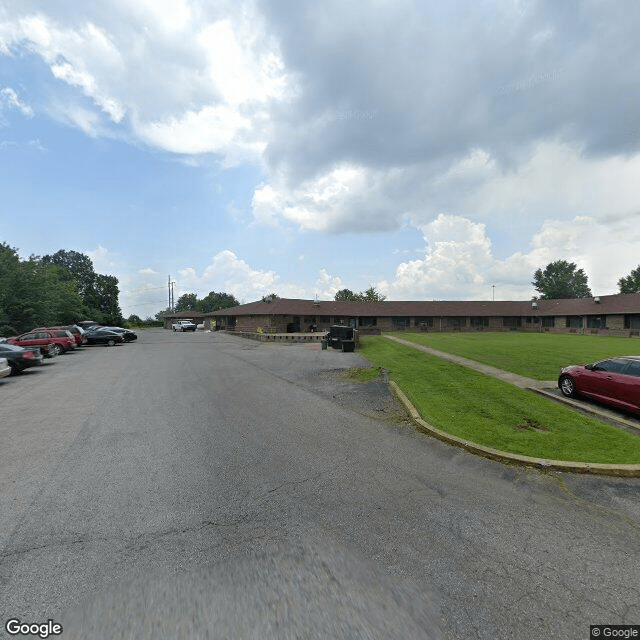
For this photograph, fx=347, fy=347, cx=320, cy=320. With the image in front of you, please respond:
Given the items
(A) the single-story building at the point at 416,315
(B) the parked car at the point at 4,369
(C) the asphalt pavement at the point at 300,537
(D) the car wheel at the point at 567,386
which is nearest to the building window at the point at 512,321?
(A) the single-story building at the point at 416,315

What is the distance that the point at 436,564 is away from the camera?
10.5 ft

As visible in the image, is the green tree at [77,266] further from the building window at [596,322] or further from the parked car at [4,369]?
the building window at [596,322]

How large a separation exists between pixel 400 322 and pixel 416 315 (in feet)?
8.49

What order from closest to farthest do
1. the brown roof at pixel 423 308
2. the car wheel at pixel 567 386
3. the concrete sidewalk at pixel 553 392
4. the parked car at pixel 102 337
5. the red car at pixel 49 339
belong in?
the concrete sidewalk at pixel 553 392 < the car wheel at pixel 567 386 < the red car at pixel 49 339 < the parked car at pixel 102 337 < the brown roof at pixel 423 308

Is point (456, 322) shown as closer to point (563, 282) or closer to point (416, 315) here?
point (416, 315)

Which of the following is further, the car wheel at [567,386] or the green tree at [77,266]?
the green tree at [77,266]

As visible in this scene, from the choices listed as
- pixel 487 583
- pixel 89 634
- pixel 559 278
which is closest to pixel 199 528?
pixel 89 634

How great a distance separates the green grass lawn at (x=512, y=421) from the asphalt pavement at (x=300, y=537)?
80 cm

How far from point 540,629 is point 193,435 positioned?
590 cm

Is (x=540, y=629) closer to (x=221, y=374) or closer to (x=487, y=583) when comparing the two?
(x=487, y=583)

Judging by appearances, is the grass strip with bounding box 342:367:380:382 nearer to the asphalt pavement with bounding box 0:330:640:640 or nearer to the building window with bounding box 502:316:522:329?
the asphalt pavement with bounding box 0:330:640:640

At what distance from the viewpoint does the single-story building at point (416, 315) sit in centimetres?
4647

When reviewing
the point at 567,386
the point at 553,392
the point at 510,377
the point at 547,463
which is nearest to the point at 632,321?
the point at 510,377

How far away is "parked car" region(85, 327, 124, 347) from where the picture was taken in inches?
1245
